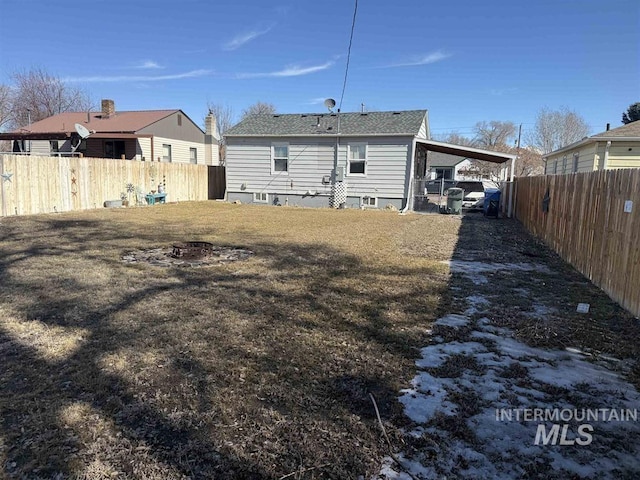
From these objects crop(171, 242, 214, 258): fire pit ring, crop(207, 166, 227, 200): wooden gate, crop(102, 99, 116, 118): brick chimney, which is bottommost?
crop(171, 242, 214, 258): fire pit ring

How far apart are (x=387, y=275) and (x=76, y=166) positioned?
1234cm

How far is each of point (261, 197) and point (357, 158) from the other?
4.81 m

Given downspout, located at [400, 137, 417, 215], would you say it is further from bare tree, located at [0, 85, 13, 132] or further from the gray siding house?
bare tree, located at [0, 85, 13, 132]

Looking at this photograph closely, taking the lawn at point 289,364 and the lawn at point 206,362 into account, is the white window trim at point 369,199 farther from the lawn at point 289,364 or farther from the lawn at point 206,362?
the lawn at point 289,364

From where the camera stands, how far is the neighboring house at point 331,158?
1645 cm

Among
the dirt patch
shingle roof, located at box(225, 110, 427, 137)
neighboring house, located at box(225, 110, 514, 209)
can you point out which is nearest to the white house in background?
neighboring house, located at box(225, 110, 514, 209)

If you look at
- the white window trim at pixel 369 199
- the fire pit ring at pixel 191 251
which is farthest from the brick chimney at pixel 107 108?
the fire pit ring at pixel 191 251

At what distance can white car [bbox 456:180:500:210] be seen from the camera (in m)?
20.5

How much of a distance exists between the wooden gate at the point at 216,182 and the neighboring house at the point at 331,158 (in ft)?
7.50

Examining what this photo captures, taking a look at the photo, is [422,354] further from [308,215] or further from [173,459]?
[308,215]

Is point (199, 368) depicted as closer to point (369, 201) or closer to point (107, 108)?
point (369, 201)

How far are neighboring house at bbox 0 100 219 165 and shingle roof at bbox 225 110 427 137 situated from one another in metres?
6.16

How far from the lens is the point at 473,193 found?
2447 cm

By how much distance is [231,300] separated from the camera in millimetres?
4742
